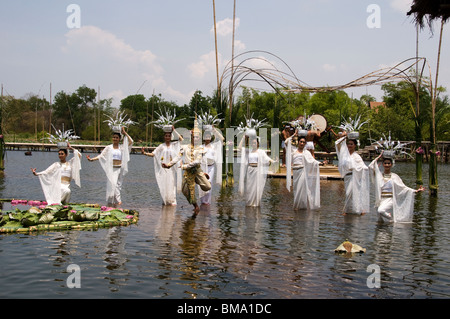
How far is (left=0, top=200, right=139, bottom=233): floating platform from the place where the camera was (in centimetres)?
976

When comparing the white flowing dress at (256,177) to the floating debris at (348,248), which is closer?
the floating debris at (348,248)

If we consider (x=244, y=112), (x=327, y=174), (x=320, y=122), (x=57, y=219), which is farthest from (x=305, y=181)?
(x=244, y=112)

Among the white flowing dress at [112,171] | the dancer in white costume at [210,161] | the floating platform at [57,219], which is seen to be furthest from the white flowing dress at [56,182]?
the dancer in white costume at [210,161]

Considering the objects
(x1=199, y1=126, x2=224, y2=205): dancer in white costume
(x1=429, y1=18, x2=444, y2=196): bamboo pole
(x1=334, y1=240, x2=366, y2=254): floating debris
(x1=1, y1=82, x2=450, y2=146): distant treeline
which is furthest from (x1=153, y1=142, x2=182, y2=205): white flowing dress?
(x1=1, y1=82, x2=450, y2=146): distant treeline

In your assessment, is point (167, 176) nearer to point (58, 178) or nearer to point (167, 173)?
point (167, 173)

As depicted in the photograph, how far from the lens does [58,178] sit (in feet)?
40.1

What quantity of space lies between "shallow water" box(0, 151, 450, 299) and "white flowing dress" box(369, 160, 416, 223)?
1.00ft

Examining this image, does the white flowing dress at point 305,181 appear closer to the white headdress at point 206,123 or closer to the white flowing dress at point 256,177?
the white flowing dress at point 256,177

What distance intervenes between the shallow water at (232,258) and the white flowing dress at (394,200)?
0.30 meters

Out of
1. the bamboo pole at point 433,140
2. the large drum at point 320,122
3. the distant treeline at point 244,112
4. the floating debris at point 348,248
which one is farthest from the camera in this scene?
the distant treeline at point 244,112

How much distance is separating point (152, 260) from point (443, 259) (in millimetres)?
4699

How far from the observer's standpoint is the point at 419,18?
35.8 ft

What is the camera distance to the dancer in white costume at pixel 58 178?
478 inches
